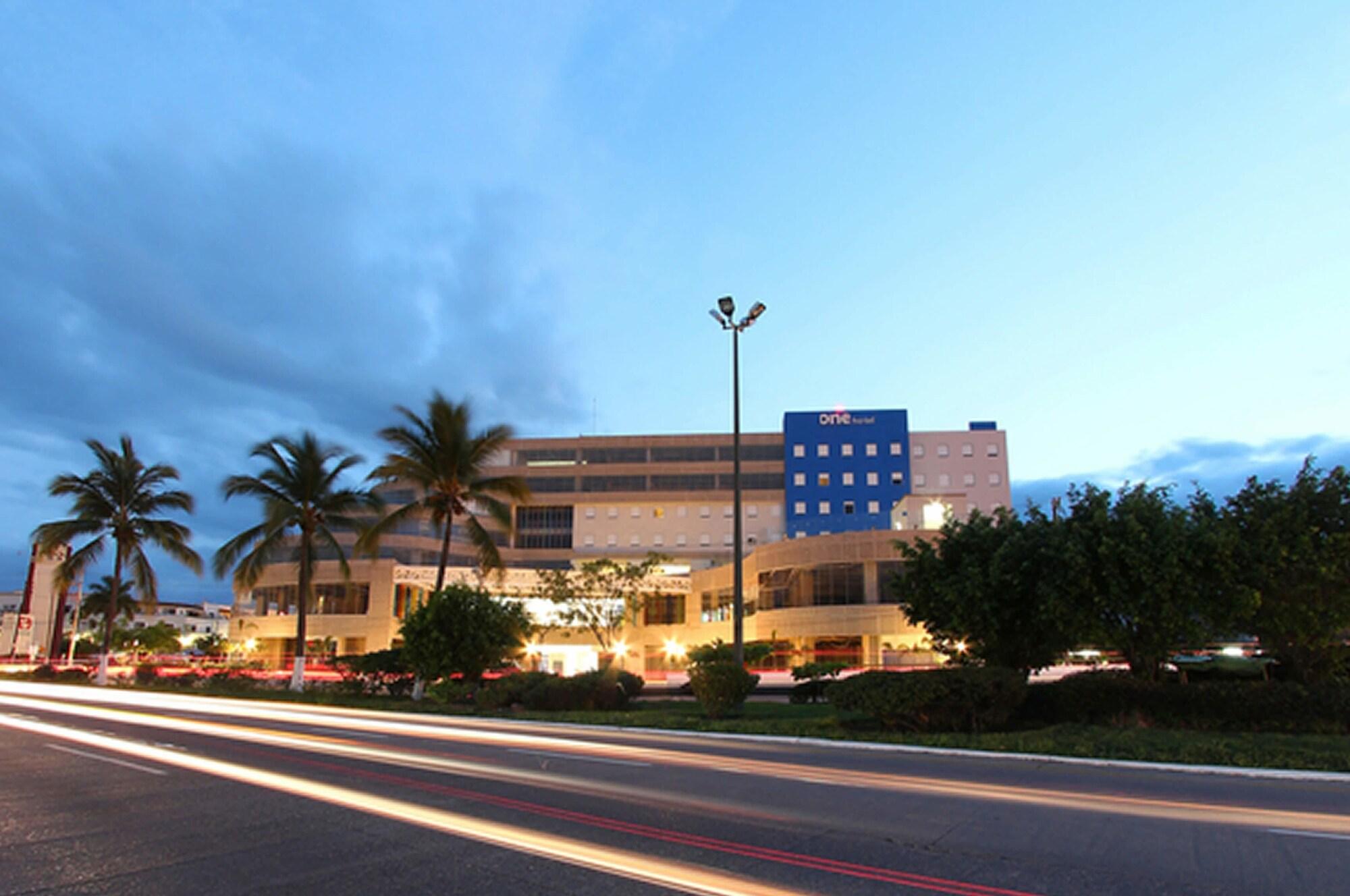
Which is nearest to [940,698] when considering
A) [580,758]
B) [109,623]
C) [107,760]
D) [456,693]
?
[580,758]

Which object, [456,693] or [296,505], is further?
[296,505]

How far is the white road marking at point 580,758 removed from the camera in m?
12.3

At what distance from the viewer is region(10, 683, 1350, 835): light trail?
8.24 metres

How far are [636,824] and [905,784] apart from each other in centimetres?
423

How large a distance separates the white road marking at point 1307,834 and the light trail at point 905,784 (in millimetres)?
117

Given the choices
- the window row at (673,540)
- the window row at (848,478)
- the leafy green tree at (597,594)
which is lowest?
the leafy green tree at (597,594)

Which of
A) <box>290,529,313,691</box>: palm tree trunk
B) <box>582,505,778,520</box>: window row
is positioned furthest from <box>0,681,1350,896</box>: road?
<box>582,505,778,520</box>: window row

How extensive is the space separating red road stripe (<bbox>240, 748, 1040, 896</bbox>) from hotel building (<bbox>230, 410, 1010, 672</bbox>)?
48.3 meters

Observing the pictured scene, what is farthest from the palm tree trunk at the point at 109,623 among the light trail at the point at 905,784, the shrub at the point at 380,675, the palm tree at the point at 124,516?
the light trail at the point at 905,784

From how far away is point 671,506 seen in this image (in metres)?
83.1

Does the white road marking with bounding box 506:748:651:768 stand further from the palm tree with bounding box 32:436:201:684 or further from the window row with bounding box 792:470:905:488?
the window row with bounding box 792:470:905:488

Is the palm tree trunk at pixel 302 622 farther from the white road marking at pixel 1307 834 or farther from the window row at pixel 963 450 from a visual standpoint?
the window row at pixel 963 450

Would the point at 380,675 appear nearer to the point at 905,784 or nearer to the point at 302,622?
the point at 302,622

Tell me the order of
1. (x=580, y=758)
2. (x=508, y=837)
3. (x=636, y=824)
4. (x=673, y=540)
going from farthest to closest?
(x=673, y=540) → (x=580, y=758) → (x=636, y=824) → (x=508, y=837)
